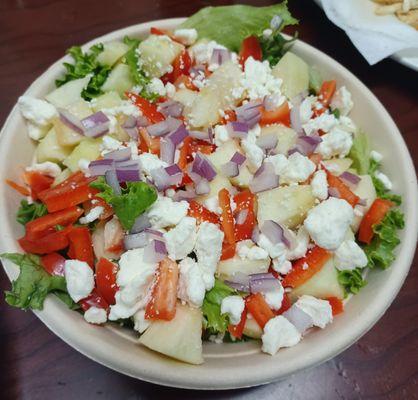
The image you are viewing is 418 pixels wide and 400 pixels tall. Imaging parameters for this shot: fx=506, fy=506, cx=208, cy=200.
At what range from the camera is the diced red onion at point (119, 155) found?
1272mm

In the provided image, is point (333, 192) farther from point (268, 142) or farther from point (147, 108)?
point (147, 108)

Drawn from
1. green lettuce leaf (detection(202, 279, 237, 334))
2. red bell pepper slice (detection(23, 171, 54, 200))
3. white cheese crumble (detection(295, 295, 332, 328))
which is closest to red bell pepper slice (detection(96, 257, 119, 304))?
green lettuce leaf (detection(202, 279, 237, 334))

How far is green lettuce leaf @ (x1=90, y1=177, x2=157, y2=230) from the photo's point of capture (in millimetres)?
1138

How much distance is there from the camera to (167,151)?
4.29 ft

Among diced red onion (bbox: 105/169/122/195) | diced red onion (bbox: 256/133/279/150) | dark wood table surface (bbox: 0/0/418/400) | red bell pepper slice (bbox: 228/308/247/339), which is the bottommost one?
dark wood table surface (bbox: 0/0/418/400)

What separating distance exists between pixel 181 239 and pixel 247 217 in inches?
7.3

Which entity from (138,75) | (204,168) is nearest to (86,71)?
(138,75)

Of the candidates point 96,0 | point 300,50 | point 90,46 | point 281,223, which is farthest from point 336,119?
point 96,0

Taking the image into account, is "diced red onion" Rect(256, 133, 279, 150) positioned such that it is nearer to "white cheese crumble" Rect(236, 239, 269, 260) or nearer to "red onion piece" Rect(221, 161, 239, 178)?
"red onion piece" Rect(221, 161, 239, 178)

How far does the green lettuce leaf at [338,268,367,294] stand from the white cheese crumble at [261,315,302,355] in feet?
0.66

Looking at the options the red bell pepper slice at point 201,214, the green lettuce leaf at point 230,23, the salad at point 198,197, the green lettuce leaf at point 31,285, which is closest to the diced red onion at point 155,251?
the salad at point 198,197

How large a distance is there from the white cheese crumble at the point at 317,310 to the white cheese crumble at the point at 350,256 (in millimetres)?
119

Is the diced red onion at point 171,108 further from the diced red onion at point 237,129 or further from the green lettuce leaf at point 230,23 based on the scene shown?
the green lettuce leaf at point 230,23

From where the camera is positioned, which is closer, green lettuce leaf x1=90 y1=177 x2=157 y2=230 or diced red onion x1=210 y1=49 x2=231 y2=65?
green lettuce leaf x1=90 y1=177 x2=157 y2=230
